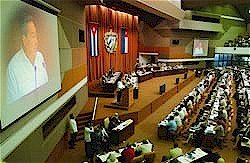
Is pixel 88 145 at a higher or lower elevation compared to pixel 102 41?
lower

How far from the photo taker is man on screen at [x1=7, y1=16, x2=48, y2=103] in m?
4.58

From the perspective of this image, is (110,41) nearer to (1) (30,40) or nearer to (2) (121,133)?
(2) (121,133)

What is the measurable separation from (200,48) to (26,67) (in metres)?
24.8

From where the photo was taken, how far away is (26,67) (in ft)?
16.8

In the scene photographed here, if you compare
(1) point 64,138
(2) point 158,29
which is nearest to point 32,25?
(1) point 64,138

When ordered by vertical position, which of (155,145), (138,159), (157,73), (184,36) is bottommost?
(155,145)

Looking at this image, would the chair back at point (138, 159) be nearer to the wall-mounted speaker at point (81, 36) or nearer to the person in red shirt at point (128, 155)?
the person in red shirt at point (128, 155)

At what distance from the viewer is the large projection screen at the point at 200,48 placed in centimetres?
2717

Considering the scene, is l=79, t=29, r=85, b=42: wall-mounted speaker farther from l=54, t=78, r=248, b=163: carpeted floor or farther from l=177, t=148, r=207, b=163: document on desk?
l=177, t=148, r=207, b=163: document on desk

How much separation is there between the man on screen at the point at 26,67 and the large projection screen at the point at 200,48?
22890 millimetres

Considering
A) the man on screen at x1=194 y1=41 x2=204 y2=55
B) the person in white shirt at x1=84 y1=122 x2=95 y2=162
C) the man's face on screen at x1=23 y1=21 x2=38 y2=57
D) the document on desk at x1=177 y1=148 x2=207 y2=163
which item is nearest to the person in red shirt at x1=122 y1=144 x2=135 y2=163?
the document on desk at x1=177 y1=148 x2=207 y2=163

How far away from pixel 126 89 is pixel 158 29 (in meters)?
13.8

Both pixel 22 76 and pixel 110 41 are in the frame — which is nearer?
pixel 22 76

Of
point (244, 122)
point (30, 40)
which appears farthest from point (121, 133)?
point (30, 40)
